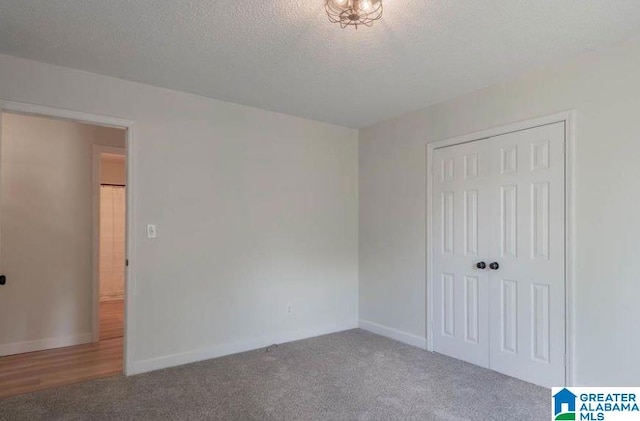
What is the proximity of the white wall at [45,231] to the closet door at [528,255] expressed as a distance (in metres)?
4.10

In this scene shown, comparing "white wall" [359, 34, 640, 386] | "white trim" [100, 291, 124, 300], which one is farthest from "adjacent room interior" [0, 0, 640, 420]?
"white trim" [100, 291, 124, 300]

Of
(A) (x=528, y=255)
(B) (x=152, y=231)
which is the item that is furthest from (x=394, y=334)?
(B) (x=152, y=231)

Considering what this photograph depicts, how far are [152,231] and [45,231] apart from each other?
1.56 m

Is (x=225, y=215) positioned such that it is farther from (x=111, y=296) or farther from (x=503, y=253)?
(x=111, y=296)

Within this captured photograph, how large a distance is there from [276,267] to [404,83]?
2.19 metres

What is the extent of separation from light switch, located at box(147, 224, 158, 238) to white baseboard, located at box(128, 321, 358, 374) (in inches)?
41.2

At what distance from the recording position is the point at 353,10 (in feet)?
6.36

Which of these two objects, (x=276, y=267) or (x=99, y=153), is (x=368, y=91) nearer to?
(x=276, y=267)

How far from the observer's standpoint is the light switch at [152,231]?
326cm

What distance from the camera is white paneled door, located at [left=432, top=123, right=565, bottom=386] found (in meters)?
2.85

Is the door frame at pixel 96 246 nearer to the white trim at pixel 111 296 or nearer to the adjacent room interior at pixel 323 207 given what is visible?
the adjacent room interior at pixel 323 207

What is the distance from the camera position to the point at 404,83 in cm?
319

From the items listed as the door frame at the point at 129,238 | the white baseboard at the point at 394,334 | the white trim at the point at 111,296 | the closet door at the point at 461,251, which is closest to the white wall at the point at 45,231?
the door frame at the point at 129,238

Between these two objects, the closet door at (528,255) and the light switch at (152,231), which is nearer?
the closet door at (528,255)
